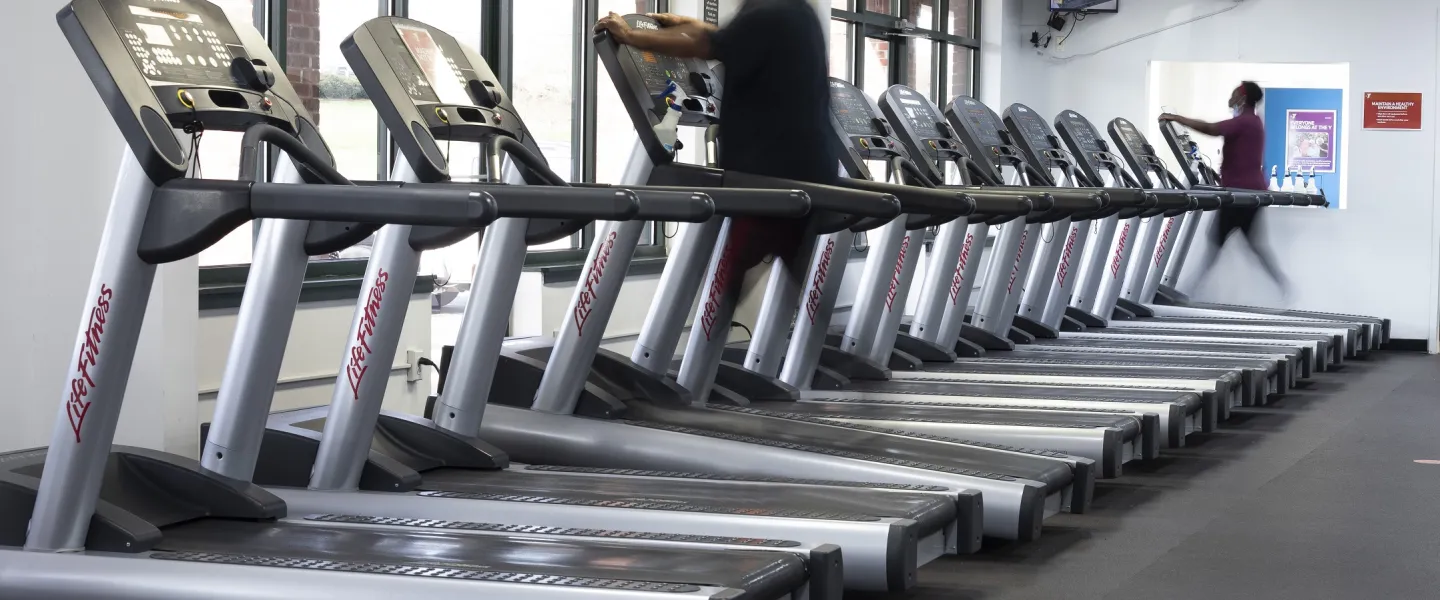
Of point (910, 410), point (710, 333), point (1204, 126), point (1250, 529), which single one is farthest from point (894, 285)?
point (1204, 126)

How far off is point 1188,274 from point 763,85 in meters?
6.82

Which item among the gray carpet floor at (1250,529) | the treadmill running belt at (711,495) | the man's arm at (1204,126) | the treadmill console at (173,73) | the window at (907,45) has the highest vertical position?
the window at (907,45)

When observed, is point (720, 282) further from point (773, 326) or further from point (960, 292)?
point (960, 292)

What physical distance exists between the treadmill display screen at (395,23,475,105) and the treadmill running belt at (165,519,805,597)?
1098 mm

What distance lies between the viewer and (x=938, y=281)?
634cm

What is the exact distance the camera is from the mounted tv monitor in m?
10.1

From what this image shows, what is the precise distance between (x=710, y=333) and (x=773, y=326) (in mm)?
494

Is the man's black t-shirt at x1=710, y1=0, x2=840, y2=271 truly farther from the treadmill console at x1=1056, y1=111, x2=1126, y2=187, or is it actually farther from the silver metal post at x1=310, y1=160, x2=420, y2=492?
the treadmill console at x1=1056, y1=111, x2=1126, y2=187

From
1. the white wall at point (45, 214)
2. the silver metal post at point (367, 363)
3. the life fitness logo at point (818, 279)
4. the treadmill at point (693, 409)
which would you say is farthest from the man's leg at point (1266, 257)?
the white wall at point (45, 214)

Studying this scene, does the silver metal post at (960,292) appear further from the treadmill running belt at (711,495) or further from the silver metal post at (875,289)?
the treadmill running belt at (711,495)

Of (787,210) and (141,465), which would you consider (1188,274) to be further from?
(141,465)

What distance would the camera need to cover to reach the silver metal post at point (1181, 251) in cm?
937

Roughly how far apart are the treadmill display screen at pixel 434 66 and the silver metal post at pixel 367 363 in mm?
383

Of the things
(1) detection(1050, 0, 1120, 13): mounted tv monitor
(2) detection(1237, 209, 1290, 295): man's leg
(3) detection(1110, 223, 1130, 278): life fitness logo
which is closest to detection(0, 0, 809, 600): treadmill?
(3) detection(1110, 223, 1130, 278): life fitness logo
